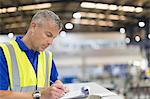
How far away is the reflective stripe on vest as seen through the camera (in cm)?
147

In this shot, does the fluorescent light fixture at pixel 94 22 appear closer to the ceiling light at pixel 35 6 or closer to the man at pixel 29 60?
the ceiling light at pixel 35 6

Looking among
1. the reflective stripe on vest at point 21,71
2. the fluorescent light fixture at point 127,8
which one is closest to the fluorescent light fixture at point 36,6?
the fluorescent light fixture at point 127,8

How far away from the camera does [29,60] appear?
1.57 meters

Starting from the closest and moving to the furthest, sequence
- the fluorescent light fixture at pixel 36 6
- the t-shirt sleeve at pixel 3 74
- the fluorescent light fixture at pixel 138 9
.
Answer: the t-shirt sleeve at pixel 3 74 → the fluorescent light fixture at pixel 36 6 → the fluorescent light fixture at pixel 138 9

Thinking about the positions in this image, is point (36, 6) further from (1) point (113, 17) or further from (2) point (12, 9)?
(1) point (113, 17)

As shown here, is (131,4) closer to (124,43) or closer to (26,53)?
(124,43)

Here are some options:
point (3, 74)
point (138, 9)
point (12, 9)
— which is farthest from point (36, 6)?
point (3, 74)

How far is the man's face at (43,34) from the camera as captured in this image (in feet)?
4.87

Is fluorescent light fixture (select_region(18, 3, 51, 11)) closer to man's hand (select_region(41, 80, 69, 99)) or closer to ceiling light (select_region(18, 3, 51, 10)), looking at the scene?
ceiling light (select_region(18, 3, 51, 10))

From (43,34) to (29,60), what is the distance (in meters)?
0.16

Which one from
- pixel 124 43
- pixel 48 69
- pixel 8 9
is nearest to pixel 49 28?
pixel 48 69

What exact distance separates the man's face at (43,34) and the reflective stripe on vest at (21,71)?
0.10m

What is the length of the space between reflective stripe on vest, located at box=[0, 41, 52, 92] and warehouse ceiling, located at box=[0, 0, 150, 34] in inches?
292

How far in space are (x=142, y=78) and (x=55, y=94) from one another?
11.6 meters
